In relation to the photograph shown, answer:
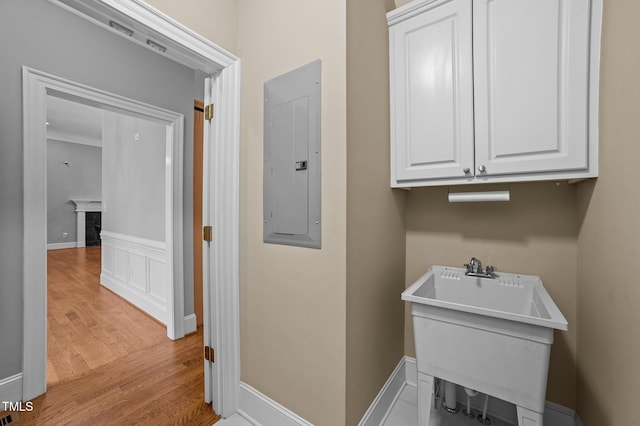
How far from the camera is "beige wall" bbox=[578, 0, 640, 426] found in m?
0.82

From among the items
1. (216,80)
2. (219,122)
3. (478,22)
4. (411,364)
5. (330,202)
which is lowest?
(411,364)

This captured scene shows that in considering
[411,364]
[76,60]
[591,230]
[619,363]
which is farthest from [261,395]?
[76,60]

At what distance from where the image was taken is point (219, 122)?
1.51 meters

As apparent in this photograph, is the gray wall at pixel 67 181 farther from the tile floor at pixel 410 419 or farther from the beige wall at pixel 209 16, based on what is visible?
the tile floor at pixel 410 419

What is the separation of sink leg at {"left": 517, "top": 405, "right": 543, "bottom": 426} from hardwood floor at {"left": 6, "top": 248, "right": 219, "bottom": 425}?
153 cm

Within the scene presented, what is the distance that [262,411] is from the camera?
1.44 meters

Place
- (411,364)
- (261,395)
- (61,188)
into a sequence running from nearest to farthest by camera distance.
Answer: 1. (261,395)
2. (411,364)
3. (61,188)

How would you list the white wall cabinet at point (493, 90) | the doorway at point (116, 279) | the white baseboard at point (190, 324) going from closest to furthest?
1. the white wall cabinet at point (493, 90)
2. the doorway at point (116, 279)
3. the white baseboard at point (190, 324)

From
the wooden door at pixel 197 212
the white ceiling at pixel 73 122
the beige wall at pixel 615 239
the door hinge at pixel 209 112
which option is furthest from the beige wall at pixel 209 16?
the white ceiling at pixel 73 122

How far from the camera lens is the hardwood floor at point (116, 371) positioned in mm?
1587

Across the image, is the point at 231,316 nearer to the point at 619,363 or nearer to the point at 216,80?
the point at 216,80

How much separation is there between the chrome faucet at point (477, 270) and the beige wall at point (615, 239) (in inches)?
14.6

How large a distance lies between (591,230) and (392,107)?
43.0 inches

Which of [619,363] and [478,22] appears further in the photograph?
[478,22]
